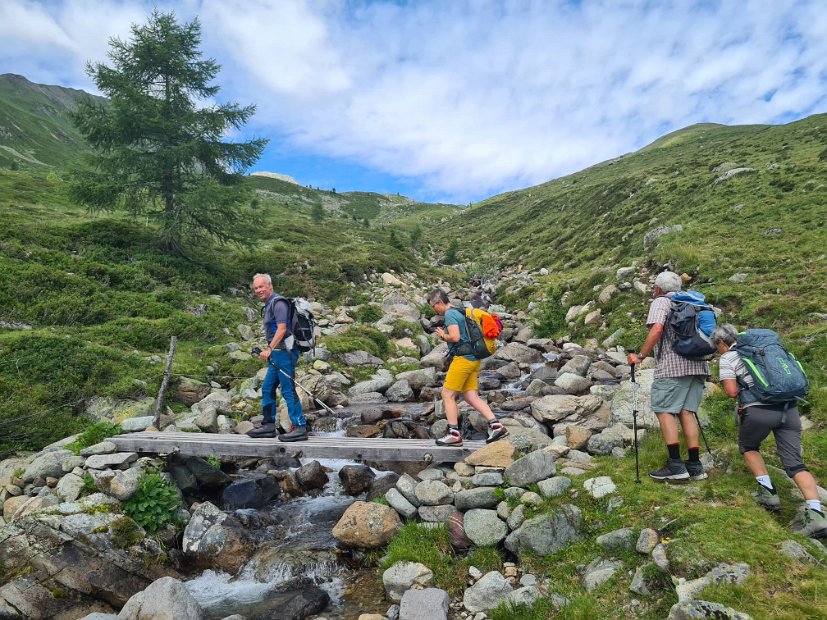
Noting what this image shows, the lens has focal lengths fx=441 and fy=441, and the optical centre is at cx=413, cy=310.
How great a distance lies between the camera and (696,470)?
6.31m

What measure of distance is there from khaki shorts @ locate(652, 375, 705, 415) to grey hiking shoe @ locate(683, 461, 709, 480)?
0.81 m

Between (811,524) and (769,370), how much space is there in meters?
1.70

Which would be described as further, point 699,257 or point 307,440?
point 699,257

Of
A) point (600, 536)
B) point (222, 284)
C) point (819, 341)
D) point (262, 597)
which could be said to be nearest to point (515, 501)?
point (600, 536)

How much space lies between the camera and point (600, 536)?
5734 millimetres

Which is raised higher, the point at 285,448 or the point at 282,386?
the point at 282,386

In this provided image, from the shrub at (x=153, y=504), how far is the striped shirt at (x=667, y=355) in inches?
343

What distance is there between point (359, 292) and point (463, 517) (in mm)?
21797

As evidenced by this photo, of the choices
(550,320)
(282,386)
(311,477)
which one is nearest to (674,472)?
(282,386)

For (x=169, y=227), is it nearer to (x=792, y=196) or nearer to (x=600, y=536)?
(x=600, y=536)

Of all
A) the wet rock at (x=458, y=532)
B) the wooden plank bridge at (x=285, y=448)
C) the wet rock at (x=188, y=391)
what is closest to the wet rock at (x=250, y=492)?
the wooden plank bridge at (x=285, y=448)

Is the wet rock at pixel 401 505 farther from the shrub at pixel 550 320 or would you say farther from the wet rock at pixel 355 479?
the shrub at pixel 550 320

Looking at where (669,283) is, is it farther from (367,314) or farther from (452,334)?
(367,314)

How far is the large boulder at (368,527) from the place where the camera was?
746 centimetres
